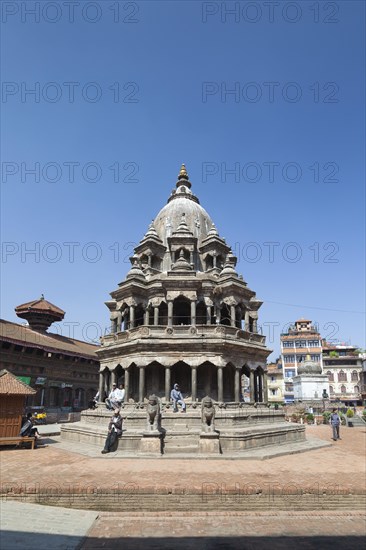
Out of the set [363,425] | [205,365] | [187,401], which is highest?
[205,365]

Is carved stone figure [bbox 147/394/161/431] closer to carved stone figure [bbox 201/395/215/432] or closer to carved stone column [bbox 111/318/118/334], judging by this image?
carved stone figure [bbox 201/395/215/432]

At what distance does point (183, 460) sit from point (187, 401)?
279 inches

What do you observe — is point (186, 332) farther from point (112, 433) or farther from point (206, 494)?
point (206, 494)

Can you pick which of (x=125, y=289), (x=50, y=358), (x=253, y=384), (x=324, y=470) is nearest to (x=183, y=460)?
(x=324, y=470)

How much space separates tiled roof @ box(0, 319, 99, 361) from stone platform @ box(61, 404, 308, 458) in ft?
47.8

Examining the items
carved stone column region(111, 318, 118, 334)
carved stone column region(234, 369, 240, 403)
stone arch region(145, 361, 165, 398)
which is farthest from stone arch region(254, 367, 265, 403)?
carved stone column region(111, 318, 118, 334)

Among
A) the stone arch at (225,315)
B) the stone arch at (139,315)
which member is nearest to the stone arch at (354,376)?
the stone arch at (225,315)

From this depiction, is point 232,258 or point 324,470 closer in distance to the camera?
point 324,470

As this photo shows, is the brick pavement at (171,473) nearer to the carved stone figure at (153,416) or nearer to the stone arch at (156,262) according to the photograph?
the carved stone figure at (153,416)

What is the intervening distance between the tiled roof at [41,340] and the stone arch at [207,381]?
61.0ft

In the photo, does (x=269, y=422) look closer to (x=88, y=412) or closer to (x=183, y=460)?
(x=183, y=460)

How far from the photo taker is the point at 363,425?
37188 mm

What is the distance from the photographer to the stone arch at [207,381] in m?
22.8

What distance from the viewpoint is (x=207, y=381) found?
2284 cm
